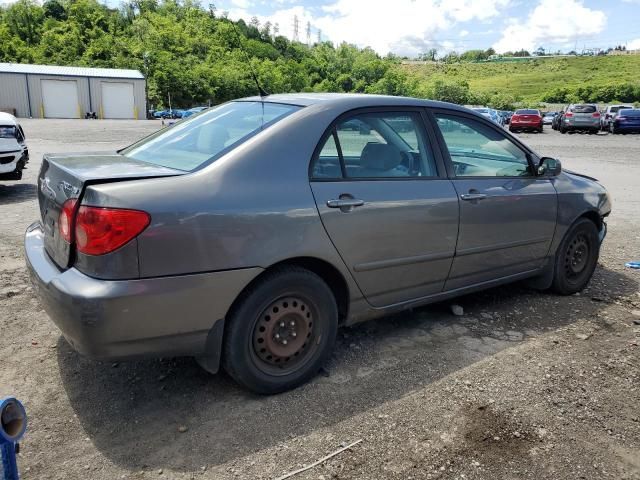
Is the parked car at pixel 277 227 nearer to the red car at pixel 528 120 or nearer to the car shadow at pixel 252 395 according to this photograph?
the car shadow at pixel 252 395

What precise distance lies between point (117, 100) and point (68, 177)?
2118 inches

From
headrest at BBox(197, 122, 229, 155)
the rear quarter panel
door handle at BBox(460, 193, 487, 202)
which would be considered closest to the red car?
the rear quarter panel

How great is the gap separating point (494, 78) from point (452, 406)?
125m

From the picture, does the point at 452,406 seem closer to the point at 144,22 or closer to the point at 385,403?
the point at 385,403

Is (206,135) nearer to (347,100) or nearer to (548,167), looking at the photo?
(347,100)

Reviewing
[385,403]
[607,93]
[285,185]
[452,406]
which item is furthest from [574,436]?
[607,93]

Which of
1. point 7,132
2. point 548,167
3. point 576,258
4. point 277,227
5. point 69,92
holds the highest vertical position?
point 548,167

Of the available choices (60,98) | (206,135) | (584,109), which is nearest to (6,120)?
(206,135)

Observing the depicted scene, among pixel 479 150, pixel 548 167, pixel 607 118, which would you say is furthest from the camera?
pixel 607 118

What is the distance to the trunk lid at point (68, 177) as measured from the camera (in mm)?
2643

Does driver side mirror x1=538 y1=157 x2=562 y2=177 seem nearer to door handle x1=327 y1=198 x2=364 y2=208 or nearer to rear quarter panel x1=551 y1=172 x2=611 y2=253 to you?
rear quarter panel x1=551 y1=172 x2=611 y2=253

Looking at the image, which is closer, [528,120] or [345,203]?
[345,203]

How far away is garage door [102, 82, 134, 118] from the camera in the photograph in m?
51.2

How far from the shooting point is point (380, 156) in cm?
350
